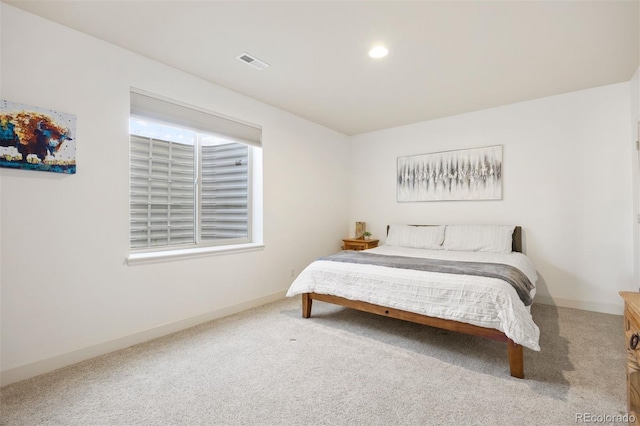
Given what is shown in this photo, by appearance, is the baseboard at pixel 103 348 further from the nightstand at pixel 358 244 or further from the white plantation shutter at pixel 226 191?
the nightstand at pixel 358 244

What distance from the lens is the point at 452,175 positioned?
416 cm

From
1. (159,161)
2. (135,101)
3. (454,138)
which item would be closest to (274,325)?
(159,161)

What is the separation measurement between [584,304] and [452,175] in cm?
207

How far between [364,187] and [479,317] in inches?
126

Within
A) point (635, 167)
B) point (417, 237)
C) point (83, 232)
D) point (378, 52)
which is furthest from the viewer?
point (417, 237)

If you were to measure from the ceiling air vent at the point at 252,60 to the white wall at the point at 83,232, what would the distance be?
660 millimetres

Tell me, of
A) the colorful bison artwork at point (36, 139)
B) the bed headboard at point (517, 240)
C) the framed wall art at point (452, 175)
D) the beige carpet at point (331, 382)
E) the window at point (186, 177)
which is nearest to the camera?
the beige carpet at point (331, 382)

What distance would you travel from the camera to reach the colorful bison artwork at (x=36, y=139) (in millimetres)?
1927

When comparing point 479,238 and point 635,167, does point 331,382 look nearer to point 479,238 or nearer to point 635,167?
point 479,238

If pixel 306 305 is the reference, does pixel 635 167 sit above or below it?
above

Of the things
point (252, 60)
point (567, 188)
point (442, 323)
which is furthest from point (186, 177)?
point (567, 188)

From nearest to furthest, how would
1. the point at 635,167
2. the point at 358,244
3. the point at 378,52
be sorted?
1. the point at 378,52
2. the point at 635,167
3. the point at 358,244

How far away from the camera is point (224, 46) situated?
243 centimetres

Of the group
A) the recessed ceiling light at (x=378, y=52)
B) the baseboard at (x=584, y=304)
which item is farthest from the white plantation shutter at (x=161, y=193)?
the baseboard at (x=584, y=304)
